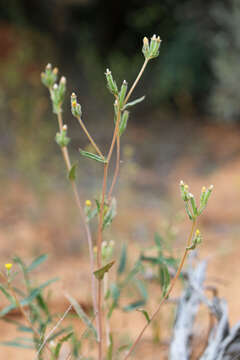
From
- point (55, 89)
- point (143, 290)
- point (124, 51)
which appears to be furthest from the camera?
point (124, 51)

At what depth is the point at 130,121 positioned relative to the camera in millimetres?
5930

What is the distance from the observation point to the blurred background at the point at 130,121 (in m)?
3.12

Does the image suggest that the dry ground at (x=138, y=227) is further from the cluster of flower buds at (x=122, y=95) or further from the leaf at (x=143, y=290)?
the cluster of flower buds at (x=122, y=95)

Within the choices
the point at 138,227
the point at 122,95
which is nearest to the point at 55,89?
the point at 122,95

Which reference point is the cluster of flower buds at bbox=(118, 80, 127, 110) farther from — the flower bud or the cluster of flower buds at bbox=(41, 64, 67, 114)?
the cluster of flower buds at bbox=(41, 64, 67, 114)

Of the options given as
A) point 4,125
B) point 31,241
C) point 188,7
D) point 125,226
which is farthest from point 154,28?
point 31,241

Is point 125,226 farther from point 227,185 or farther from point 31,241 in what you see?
point 227,185

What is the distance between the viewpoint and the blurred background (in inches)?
123

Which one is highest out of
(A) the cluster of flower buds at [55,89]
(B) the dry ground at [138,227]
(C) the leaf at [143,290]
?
(B) the dry ground at [138,227]

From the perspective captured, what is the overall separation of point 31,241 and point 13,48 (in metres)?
4.20

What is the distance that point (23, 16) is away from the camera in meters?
6.07

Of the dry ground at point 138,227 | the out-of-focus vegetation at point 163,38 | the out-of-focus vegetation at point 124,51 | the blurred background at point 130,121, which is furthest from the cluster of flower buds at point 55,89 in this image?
the out-of-focus vegetation at point 163,38

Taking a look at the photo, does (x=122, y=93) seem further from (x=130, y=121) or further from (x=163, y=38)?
(x=163, y=38)

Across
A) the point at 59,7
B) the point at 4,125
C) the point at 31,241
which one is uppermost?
the point at 59,7
